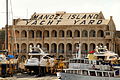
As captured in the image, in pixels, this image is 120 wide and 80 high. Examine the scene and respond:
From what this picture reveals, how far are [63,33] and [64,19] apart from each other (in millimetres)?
4198

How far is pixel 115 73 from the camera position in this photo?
63094 millimetres

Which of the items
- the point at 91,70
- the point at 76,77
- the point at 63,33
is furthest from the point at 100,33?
the point at 76,77

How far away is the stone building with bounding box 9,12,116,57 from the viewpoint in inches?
4218

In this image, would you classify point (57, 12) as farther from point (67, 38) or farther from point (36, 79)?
point (36, 79)

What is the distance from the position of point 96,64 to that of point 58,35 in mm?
45465

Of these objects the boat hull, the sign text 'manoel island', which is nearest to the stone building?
the sign text 'manoel island'

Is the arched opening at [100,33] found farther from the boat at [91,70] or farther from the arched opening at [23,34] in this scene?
the boat at [91,70]

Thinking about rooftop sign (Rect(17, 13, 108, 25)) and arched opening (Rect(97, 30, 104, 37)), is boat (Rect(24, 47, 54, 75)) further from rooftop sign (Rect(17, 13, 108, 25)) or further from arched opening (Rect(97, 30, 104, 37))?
rooftop sign (Rect(17, 13, 108, 25))

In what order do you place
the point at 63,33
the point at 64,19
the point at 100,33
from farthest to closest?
the point at 64,19
the point at 63,33
the point at 100,33

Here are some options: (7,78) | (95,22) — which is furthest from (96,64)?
(95,22)

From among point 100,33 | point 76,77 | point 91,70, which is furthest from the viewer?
point 100,33

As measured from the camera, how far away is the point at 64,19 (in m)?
114

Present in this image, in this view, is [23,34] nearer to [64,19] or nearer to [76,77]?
[64,19]

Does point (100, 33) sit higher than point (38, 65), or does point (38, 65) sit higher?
point (100, 33)
